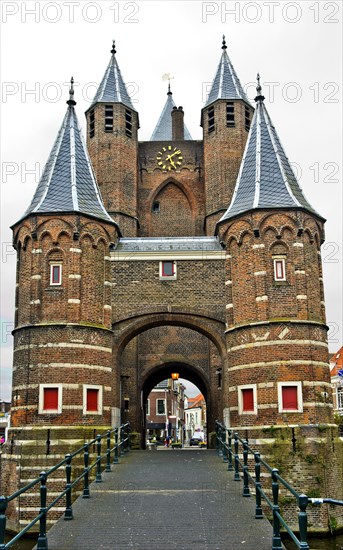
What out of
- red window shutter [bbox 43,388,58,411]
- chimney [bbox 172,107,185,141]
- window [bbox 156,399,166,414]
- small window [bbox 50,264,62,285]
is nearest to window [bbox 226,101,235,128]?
chimney [bbox 172,107,185,141]

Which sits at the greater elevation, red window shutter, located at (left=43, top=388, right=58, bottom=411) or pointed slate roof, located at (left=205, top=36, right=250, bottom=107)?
pointed slate roof, located at (left=205, top=36, right=250, bottom=107)

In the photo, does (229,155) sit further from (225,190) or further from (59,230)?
(59,230)

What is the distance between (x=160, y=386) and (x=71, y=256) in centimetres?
4294

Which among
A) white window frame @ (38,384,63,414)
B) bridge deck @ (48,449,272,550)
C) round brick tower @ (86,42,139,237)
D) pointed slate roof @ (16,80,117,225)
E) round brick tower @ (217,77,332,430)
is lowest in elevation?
bridge deck @ (48,449,272,550)

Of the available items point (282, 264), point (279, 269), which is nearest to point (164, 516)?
point (279, 269)

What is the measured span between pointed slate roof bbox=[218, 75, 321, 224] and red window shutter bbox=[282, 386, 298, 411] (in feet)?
22.0

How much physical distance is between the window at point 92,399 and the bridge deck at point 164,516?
5.52m

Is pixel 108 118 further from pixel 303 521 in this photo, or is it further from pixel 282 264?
pixel 303 521

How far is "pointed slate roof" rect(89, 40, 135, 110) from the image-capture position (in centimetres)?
3219

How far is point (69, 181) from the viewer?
24766mm

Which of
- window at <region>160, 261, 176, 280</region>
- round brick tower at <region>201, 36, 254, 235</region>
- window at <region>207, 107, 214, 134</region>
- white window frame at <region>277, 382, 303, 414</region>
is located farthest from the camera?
window at <region>207, 107, 214, 134</region>

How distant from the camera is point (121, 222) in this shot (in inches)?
1211

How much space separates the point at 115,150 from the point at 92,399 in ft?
46.2

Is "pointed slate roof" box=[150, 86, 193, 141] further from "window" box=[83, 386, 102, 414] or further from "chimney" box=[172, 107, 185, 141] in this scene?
"window" box=[83, 386, 102, 414]
